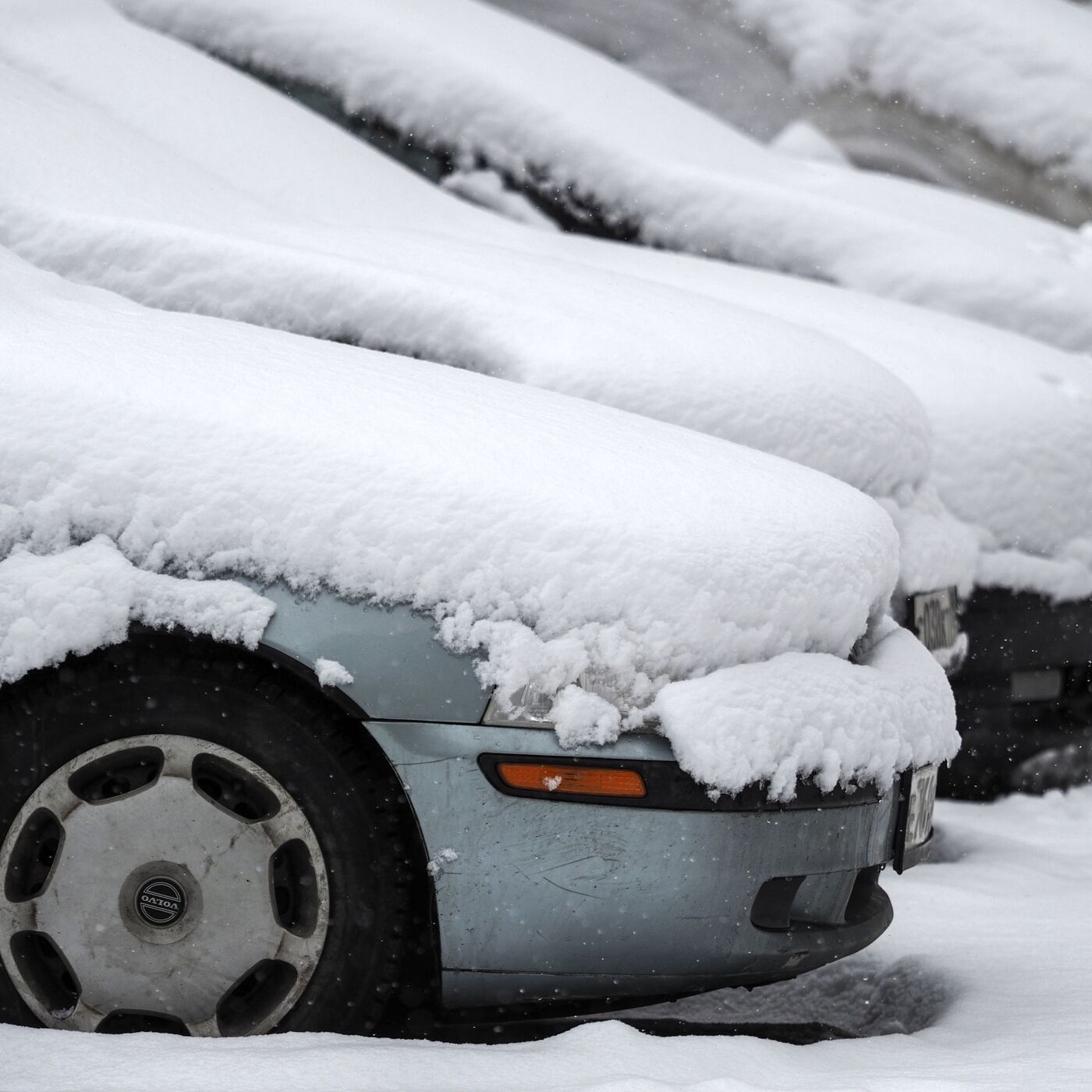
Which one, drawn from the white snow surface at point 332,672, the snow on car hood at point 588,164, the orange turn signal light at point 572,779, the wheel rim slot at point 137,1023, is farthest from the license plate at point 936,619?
the wheel rim slot at point 137,1023

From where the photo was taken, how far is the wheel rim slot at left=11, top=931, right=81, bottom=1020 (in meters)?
1.82

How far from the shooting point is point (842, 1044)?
2.00 meters

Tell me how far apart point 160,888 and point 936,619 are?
184 centimetres

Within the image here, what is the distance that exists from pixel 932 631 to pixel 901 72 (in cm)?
408

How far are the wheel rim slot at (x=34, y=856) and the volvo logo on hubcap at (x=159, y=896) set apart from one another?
0.13 metres

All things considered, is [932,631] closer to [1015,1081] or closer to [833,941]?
[833,941]

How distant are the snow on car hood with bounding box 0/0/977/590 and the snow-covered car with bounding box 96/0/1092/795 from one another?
0.08m

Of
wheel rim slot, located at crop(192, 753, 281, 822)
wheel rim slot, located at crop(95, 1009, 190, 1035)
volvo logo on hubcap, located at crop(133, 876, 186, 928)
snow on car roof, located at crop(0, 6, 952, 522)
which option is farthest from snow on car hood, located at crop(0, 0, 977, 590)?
wheel rim slot, located at crop(95, 1009, 190, 1035)

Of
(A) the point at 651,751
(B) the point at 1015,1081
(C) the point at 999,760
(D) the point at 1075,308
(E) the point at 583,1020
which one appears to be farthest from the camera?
(D) the point at 1075,308

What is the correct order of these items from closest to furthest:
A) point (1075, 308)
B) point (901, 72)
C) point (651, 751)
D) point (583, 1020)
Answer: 1. point (651, 751)
2. point (583, 1020)
3. point (1075, 308)
4. point (901, 72)

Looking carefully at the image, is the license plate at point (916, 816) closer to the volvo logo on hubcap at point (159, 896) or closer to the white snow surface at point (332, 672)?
the white snow surface at point (332, 672)

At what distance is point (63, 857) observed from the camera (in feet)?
5.96

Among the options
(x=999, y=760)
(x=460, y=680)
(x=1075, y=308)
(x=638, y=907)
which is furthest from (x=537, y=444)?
(x=1075, y=308)

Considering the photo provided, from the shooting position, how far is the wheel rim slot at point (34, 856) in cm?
182
